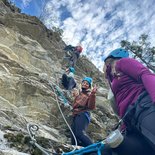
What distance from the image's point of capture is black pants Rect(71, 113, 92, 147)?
795 centimetres

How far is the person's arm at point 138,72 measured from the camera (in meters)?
3.72

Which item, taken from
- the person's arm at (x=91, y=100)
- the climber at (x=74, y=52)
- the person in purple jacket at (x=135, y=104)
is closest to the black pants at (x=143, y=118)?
the person in purple jacket at (x=135, y=104)

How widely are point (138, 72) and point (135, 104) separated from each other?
0.38 m

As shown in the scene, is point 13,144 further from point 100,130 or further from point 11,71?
point 11,71

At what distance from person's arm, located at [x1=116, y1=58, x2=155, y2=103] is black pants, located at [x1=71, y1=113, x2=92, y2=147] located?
3.91 m

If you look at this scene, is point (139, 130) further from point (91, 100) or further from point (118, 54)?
point (91, 100)

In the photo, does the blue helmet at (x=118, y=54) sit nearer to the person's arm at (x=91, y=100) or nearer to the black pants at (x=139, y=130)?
the black pants at (x=139, y=130)

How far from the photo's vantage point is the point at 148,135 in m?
3.57

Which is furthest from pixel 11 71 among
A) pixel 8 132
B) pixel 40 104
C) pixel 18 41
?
pixel 8 132

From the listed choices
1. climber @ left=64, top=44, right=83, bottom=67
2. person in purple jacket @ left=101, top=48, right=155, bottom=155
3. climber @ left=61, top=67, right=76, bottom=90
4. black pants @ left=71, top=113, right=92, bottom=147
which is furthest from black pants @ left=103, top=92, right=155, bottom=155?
climber @ left=64, top=44, right=83, bottom=67

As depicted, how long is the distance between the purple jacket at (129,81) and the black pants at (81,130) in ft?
12.4

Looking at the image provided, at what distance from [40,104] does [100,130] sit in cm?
184

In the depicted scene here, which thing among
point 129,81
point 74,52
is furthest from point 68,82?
point 129,81

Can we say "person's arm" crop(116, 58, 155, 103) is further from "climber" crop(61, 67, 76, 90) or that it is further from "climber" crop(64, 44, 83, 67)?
"climber" crop(64, 44, 83, 67)
